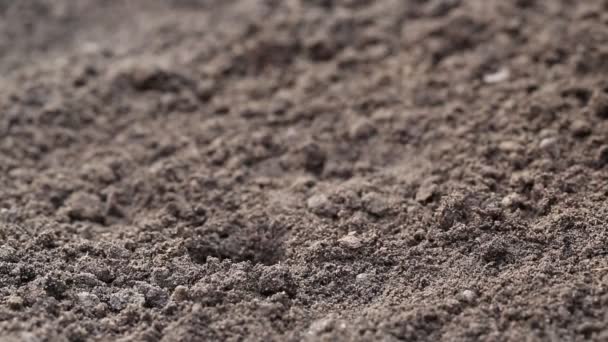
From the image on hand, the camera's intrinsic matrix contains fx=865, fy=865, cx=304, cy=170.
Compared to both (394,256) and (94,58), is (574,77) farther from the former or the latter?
(94,58)

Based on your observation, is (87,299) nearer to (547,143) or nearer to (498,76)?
(547,143)

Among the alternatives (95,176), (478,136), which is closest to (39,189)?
(95,176)

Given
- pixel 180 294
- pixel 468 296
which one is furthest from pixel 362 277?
pixel 180 294

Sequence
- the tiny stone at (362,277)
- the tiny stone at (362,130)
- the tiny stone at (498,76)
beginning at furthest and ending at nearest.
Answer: the tiny stone at (498,76), the tiny stone at (362,130), the tiny stone at (362,277)

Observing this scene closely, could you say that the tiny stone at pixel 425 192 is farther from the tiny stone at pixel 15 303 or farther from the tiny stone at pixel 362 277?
the tiny stone at pixel 15 303

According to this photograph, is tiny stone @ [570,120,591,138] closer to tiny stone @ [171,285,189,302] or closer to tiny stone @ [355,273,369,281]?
tiny stone @ [355,273,369,281]

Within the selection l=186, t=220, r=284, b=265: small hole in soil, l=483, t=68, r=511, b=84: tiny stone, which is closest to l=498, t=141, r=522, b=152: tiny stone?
l=483, t=68, r=511, b=84: tiny stone

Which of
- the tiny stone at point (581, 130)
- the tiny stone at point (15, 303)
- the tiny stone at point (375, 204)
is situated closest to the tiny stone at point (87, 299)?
the tiny stone at point (15, 303)

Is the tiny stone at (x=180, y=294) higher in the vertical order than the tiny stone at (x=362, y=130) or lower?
lower
